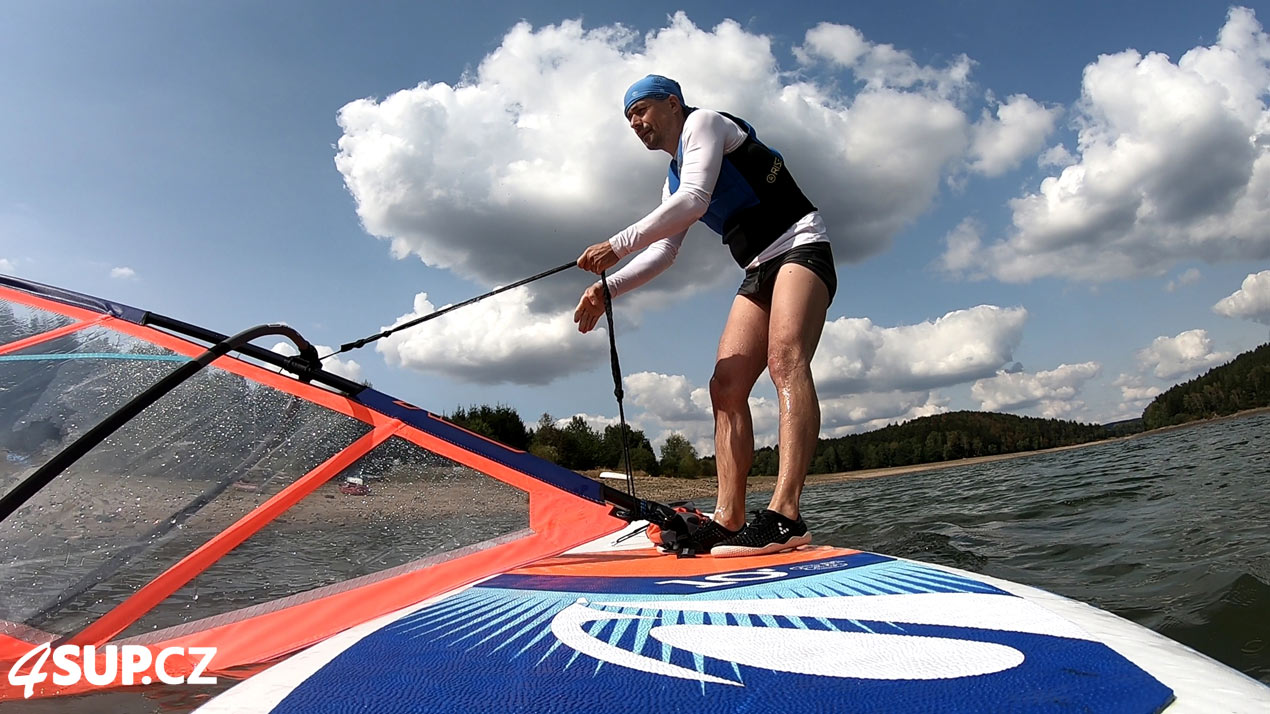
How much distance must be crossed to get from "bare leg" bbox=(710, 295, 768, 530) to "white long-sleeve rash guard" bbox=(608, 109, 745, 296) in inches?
19.7

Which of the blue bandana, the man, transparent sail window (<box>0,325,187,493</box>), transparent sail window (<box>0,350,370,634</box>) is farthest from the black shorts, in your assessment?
transparent sail window (<box>0,325,187,493</box>)

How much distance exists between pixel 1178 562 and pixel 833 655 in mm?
2602

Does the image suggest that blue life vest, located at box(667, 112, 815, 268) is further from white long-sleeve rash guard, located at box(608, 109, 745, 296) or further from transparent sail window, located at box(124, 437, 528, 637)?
transparent sail window, located at box(124, 437, 528, 637)

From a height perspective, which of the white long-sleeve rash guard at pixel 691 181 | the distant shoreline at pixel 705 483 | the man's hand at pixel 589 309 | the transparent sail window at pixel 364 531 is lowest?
the distant shoreline at pixel 705 483

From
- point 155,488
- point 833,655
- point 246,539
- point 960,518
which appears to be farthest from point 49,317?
point 960,518

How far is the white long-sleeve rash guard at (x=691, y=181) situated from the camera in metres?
2.53

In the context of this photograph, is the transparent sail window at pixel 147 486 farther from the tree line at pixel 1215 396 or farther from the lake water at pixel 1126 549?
the tree line at pixel 1215 396

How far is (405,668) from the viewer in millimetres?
1045

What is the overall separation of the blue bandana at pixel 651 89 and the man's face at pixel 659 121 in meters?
0.02

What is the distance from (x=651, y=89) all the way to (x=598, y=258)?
2.43 feet

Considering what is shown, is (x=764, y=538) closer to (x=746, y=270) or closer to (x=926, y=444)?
(x=746, y=270)

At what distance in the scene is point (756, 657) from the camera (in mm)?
1036

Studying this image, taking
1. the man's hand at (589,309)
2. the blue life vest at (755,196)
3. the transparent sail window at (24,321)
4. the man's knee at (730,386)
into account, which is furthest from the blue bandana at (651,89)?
the transparent sail window at (24,321)

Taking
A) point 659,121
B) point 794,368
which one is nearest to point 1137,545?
point 794,368
